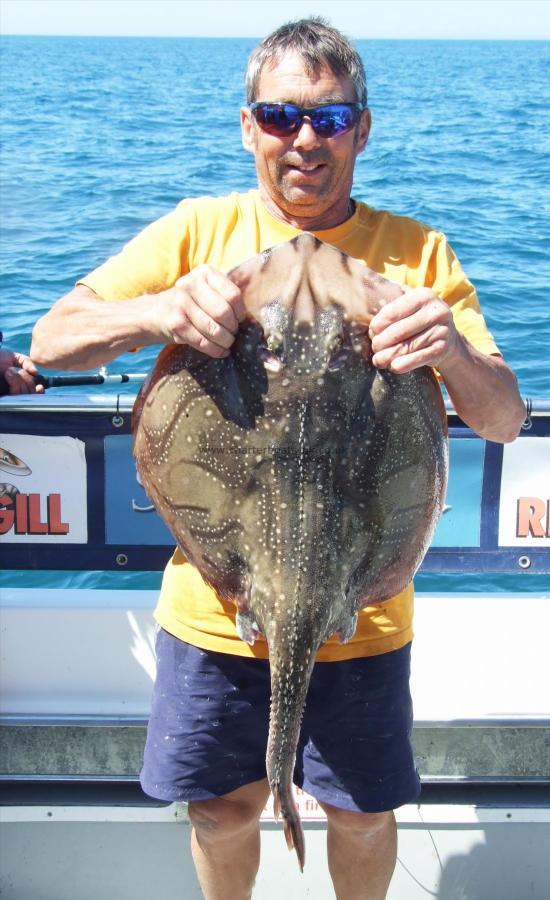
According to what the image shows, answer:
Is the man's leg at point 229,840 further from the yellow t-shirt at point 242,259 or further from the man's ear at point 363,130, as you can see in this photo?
the man's ear at point 363,130

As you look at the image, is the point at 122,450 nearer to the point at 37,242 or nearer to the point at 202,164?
the point at 37,242

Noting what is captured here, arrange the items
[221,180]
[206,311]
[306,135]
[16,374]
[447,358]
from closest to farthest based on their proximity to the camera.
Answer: [206,311] → [447,358] → [306,135] → [16,374] → [221,180]

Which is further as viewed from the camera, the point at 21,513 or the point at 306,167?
the point at 21,513

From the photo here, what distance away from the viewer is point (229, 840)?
2.45 meters

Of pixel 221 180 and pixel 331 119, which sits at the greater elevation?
pixel 331 119

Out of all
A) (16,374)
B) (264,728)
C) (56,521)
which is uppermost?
A: (16,374)

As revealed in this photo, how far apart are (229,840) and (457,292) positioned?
149 cm

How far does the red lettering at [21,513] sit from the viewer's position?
3.20 m

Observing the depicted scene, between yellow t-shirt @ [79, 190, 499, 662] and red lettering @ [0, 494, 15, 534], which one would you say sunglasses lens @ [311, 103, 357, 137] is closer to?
yellow t-shirt @ [79, 190, 499, 662]

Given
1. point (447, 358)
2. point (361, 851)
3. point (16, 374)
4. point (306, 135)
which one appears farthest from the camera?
point (16, 374)

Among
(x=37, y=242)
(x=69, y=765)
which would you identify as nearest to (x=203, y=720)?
(x=69, y=765)

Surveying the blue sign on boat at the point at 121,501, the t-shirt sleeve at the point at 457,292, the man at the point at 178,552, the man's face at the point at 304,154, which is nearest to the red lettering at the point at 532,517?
the blue sign on boat at the point at 121,501

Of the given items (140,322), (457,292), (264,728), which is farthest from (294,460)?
(264,728)

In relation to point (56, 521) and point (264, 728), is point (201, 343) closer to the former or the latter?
point (264, 728)
